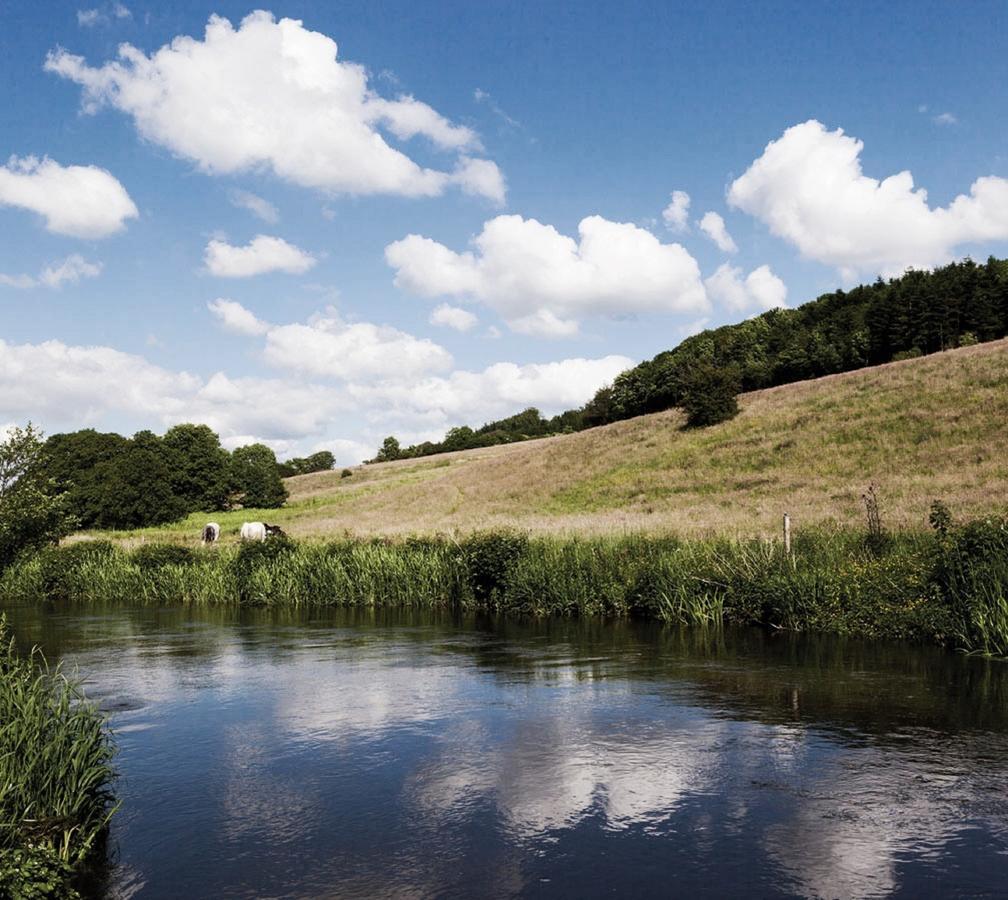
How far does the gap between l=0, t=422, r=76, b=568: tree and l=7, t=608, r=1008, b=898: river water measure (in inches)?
128

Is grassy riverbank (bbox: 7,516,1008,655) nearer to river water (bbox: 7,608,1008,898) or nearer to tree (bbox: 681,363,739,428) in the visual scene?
river water (bbox: 7,608,1008,898)

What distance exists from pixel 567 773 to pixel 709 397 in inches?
2454

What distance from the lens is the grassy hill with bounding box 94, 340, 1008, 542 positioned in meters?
40.7

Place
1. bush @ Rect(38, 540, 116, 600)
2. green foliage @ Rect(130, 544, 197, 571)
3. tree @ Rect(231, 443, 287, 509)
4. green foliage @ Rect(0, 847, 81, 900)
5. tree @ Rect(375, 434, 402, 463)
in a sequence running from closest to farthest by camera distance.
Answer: green foliage @ Rect(0, 847, 81, 900), green foliage @ Rect(130, 544, 197, 571), bush @ Rect(38, 540, 116, 600), tree @ Rect(231, 443, 287, 509), tree @ Rect(375, 434, 402, 463)

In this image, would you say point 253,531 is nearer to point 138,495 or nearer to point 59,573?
point 59,573

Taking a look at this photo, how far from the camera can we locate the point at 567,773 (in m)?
10.4

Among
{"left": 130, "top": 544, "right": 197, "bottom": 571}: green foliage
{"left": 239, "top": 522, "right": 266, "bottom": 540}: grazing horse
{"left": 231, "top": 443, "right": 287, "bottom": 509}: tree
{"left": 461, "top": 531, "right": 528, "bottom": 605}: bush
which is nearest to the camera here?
{"left": 461, "top": 531, "right": 528, "bottom": 605}: bush

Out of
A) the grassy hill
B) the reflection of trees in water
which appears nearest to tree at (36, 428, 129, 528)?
the grassy hill

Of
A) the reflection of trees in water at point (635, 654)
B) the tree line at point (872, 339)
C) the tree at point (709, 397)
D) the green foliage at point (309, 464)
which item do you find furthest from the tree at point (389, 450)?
the reflection of trees in water at point (635, 654)

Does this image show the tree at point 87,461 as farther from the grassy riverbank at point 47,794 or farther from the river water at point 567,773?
the grassy riverbank at point 47,794

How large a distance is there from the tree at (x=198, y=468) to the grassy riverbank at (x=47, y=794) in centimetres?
8092

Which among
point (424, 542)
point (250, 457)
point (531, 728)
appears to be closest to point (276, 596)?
point (424, 542)

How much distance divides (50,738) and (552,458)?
67.1m

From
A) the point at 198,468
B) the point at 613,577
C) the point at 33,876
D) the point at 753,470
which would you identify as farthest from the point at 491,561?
the point at 198,468
